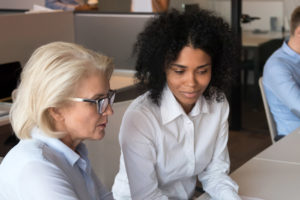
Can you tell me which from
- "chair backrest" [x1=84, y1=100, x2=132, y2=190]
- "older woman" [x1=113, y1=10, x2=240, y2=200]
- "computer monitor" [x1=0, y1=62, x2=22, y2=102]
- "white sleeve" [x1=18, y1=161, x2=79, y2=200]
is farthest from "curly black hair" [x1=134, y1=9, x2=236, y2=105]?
"computer monitor" [x1=0, y1=62, x2=22, y2=102]

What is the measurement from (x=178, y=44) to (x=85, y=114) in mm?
598

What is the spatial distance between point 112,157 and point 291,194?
2.27 feet

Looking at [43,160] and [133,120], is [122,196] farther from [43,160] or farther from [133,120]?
[43,160]

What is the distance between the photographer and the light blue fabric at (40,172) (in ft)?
3.51

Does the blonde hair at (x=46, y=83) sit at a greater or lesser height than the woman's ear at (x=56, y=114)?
greater

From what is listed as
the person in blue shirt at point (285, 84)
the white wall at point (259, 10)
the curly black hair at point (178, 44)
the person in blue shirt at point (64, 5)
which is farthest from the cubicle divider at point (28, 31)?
the curly black hair at point (178, 44)

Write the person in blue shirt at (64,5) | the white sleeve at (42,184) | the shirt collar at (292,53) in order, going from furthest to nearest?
the person in blue shirt at (64,5) → the shirt collar at (292,53) → the white sleeve at (42,184)

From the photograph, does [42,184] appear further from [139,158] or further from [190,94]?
[190,94]

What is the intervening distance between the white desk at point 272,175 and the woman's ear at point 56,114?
2.17ft

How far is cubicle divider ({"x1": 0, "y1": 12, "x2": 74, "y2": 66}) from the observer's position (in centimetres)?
380

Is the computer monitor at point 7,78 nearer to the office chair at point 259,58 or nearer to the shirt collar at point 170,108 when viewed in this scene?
the shirt collar at point 170,108

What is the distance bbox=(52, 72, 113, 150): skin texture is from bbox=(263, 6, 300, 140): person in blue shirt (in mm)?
1700

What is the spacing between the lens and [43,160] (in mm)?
1116

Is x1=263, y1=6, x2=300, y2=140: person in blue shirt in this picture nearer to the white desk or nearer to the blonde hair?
the white desk
